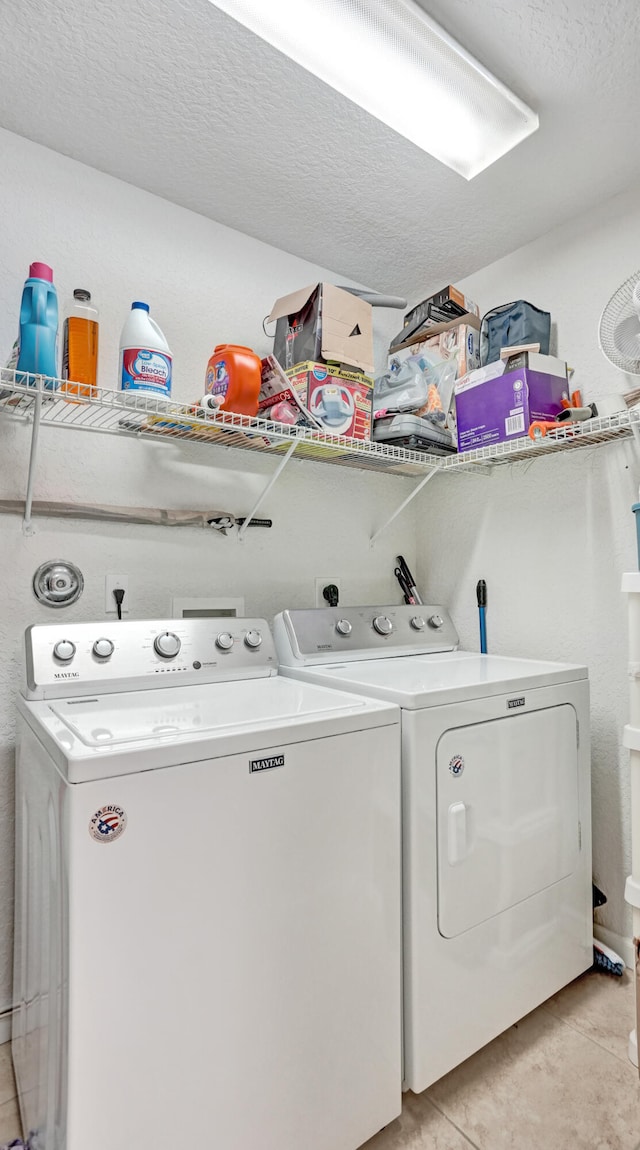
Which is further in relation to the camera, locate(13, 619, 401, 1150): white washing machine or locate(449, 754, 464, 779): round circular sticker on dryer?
locate(449, 754, 464, 779): round circular sticker on dryer

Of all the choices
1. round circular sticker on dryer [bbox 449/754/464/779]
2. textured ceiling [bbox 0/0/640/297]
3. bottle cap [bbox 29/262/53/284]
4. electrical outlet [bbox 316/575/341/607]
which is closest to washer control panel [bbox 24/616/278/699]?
electrical outlet [bbox 316/575/341/607]

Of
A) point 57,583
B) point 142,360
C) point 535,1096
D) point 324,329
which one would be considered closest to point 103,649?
point 57,583

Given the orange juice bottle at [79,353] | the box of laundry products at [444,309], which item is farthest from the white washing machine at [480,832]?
the box of laundry products at [444,309]

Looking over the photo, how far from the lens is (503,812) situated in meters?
1.43

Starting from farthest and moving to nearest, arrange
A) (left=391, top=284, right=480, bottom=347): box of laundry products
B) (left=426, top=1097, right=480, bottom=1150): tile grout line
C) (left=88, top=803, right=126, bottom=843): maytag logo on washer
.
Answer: (left=391, top=284, right=480, bottom=347): box of laundry products < (left=426, top=1097, right=480, bottom=1150): tile grout line < (left=88, top=803, right=126, bottom=843): maytag logo on washer

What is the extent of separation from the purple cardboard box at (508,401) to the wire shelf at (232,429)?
47 millimetres

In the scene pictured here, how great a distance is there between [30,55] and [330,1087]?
245 centimetres

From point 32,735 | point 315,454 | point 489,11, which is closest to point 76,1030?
point 32,735

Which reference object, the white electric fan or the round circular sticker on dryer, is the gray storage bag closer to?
the white electric fan

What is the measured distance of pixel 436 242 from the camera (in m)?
2.18

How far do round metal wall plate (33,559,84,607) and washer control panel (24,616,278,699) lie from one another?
0.21 m

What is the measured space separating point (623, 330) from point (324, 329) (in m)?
0.89

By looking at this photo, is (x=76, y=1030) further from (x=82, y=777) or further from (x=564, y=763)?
(x=564, y=763)

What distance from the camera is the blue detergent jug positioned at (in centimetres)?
128
